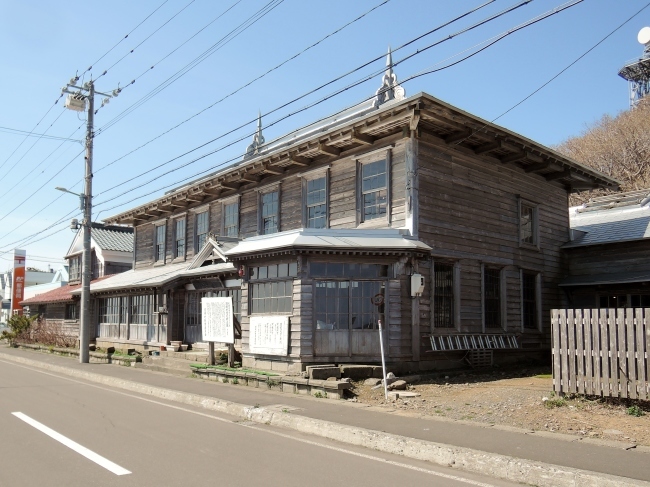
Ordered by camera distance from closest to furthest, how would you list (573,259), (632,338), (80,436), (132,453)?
(132,453) < (80,436) < (632,338) < (573,259)

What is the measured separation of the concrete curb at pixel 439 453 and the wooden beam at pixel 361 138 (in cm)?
820

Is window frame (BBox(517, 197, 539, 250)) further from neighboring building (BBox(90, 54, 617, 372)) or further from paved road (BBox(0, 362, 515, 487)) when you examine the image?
paved road (BBox(0, 362, 515, 487))

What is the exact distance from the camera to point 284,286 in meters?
15.4

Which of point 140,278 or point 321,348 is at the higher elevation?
point 140,278

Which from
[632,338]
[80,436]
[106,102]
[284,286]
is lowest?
[80,436]

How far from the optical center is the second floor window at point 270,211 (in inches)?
792

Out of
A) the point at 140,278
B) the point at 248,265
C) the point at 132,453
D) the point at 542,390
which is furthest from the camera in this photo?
the point at 140,278

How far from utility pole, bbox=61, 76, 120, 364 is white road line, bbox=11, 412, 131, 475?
1271 centimetres

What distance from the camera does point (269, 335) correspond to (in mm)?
15383

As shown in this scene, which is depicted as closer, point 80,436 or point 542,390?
point 80,436

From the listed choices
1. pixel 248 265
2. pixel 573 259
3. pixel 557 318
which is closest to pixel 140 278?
pixel 248 265

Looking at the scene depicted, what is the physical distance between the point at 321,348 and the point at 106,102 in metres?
16.0

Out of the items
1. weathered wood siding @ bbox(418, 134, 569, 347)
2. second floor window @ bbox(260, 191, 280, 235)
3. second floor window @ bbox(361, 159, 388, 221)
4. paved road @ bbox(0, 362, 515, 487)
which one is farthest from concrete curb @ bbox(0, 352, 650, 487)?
second floor window @ bbox(260, 191, 280, 235)

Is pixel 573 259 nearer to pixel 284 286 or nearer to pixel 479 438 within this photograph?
pixel 284 286
